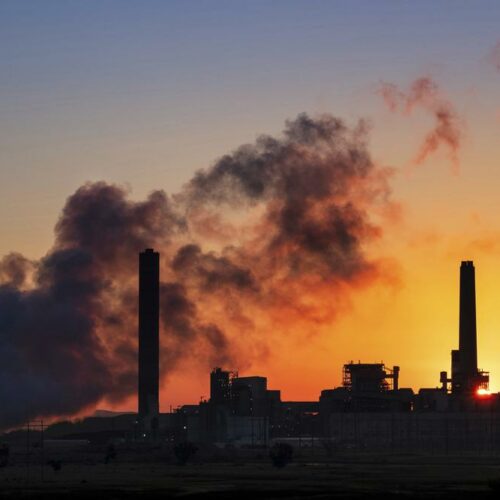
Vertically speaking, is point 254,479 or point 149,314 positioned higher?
point 149,314

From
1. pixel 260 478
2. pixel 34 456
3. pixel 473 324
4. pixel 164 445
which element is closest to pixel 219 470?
pixel 260 478

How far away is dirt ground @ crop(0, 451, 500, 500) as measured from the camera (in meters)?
85.2

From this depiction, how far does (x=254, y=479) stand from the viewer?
332ft

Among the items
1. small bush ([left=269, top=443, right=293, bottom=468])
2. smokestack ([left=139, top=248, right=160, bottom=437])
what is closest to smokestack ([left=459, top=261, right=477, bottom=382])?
smokestack ([left=139, top=248, right=160, bottom=437])

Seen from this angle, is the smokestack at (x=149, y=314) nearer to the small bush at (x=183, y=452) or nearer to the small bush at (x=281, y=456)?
the small bush at (x=183, y=452)

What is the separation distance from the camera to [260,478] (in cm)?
10231

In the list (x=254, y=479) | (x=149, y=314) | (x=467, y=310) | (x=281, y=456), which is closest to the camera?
(x=254, y=479)

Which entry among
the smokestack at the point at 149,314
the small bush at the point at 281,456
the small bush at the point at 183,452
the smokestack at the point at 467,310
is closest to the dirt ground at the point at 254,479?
the small bush at the point at 281,456

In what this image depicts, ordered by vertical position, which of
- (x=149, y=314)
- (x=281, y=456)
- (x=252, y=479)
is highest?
(x=149, y=314)

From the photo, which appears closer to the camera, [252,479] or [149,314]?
[252,479]

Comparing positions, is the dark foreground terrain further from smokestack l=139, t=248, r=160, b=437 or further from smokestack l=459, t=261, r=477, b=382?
smokestack l=459, t=261, r=477, b=382

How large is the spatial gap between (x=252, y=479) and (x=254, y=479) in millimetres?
201

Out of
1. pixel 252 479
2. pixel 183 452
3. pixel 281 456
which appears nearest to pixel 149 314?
Answer: pixel 183 452

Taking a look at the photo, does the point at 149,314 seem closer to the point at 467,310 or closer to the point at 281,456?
the point at 467,310
